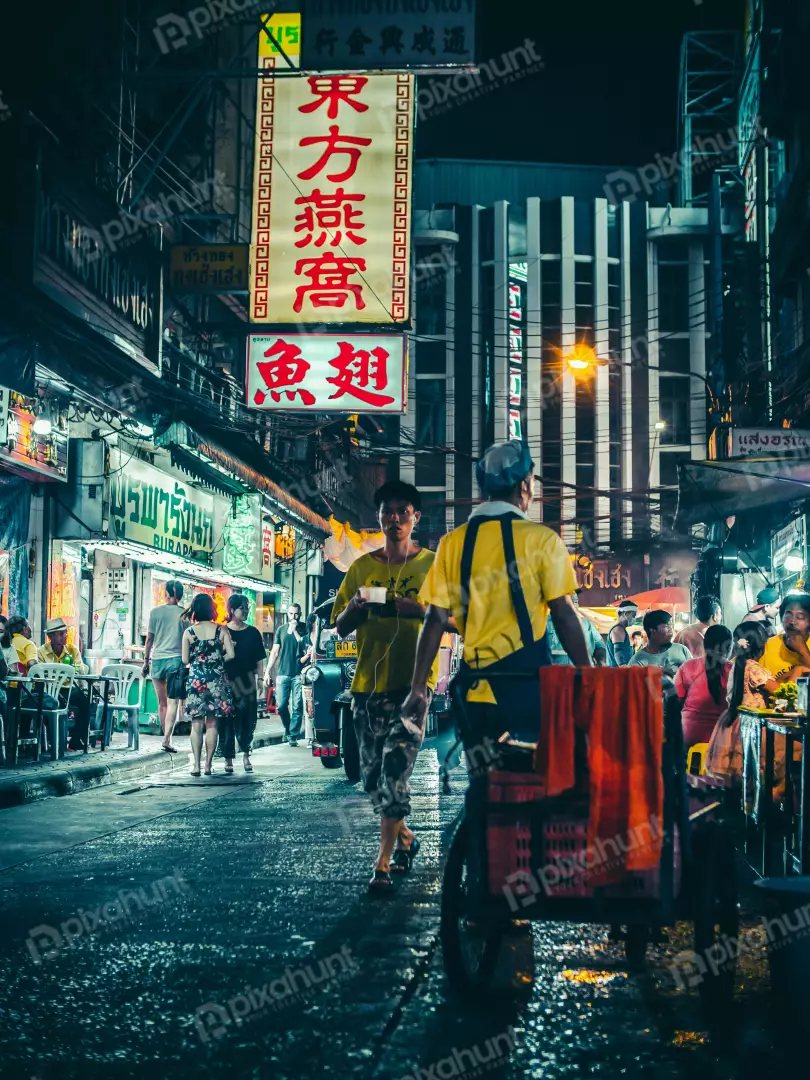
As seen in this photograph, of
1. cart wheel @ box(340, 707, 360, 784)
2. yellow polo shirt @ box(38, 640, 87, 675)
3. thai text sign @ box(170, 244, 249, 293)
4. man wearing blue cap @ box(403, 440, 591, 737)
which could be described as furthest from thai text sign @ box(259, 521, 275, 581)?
man wearing blue cap @ box(403, 440, 591, 737)

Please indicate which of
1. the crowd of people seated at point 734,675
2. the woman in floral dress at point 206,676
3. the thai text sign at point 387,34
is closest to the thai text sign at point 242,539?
the woman in floral dress at point 206,676

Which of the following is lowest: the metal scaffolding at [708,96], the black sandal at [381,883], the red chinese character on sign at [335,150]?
the black sandal at [381,883]

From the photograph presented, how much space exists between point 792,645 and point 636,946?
14.8 ft

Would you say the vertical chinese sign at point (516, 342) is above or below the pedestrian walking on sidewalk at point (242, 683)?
above

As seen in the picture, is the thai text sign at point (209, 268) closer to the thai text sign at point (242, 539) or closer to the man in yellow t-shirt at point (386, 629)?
the thai text sign at point (242, 539)

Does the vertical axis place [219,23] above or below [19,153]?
above

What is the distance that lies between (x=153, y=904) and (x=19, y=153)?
413 inches

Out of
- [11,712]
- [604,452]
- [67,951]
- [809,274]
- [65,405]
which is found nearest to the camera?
[67,951]

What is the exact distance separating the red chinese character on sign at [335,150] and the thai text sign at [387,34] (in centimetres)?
119

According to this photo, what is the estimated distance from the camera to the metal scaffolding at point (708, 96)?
139 feet

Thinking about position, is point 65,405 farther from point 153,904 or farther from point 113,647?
point 153,904

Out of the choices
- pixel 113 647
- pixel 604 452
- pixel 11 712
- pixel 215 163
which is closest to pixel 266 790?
pixel 11 712

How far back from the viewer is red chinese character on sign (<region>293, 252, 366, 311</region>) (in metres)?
15.1

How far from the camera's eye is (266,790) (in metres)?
11.3
